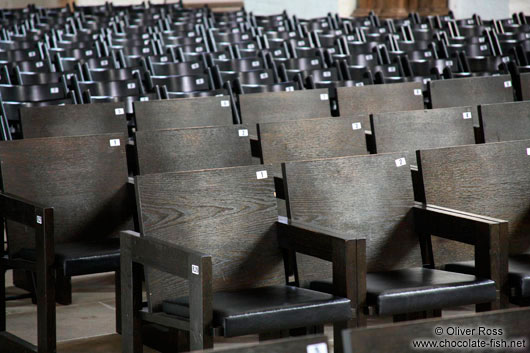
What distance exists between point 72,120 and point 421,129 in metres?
1.80

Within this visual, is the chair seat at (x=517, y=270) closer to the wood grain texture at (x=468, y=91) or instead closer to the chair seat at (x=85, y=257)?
the chair seat at (x=85, y=257)

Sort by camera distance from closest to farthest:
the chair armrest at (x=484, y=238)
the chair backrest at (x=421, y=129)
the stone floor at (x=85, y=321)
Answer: the chair armrest at (x=484, y=238), the stone floor at (x=85, y=321), the chair backrest at (x=421, y=129)

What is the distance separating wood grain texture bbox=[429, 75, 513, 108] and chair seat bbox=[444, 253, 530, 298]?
207 centimetres

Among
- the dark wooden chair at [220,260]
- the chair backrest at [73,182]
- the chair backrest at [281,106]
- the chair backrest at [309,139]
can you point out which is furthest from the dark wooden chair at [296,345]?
the chair backrest at [281,106]

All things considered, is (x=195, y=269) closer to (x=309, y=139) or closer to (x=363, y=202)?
(x=363, y=202)

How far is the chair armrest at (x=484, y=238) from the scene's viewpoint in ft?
9.64

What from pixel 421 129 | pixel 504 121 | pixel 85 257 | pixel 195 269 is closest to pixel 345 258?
pixel 195 269

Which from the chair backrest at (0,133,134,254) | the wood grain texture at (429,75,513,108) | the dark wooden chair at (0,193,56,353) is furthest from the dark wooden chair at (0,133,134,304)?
the wood grain texture at (429,75,513,108)

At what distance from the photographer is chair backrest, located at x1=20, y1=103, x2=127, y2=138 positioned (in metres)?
4.38

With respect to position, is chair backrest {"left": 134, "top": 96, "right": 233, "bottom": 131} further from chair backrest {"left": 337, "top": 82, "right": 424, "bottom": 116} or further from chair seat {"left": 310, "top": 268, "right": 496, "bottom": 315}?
chair seat {"left": 310, "top": 268, "right": 496, "bottom": 315}

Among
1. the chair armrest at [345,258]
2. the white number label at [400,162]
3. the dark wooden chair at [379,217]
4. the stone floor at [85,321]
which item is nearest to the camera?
the chair armrest at [345,258]

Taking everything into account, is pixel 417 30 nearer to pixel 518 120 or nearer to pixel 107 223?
pixel 518 120

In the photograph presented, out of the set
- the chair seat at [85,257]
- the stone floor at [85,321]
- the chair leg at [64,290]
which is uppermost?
the chair seat at [85,257]

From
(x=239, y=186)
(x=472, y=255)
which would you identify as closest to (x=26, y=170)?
(x=239, y=186)
